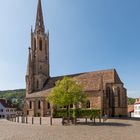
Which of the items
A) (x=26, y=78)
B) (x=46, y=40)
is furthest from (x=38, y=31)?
(x=26, y=78)

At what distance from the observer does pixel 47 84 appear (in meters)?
76.1

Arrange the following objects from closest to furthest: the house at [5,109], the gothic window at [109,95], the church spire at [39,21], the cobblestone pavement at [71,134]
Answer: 1. the cobblestone pavement at [71,134]
2. the gothic window at [109,95]
3. the church spire at [39,21]
4. the house at [5,109]

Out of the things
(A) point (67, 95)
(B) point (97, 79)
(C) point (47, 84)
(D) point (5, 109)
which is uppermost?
(B) point (97, 79)

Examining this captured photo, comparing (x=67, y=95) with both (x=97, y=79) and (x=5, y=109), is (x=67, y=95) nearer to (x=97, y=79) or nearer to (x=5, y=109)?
(x=97, y=79)

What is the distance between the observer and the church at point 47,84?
6084 cm

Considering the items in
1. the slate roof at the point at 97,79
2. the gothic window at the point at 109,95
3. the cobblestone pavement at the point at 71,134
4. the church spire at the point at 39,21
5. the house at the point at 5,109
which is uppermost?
the church spire at the point at 39,21

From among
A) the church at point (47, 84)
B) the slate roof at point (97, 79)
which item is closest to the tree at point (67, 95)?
the church at point (47, 84)

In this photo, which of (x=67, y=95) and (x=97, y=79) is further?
(x=97, y=79)

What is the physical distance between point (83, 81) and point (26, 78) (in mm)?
20872

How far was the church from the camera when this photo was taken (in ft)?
200

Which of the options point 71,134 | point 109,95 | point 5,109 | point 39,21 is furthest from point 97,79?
point 5,109

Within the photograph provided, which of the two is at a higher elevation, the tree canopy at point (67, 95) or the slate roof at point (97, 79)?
the slate roof at point (97, 79)

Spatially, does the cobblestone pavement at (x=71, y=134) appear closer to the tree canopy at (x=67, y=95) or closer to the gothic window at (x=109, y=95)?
the tree canopy at (x=67, y=95)

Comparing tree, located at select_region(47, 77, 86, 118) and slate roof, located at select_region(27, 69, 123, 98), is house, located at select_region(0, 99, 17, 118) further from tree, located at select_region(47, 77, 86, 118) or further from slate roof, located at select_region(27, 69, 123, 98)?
tree, located at select_region(47, 77, 86, 118)
